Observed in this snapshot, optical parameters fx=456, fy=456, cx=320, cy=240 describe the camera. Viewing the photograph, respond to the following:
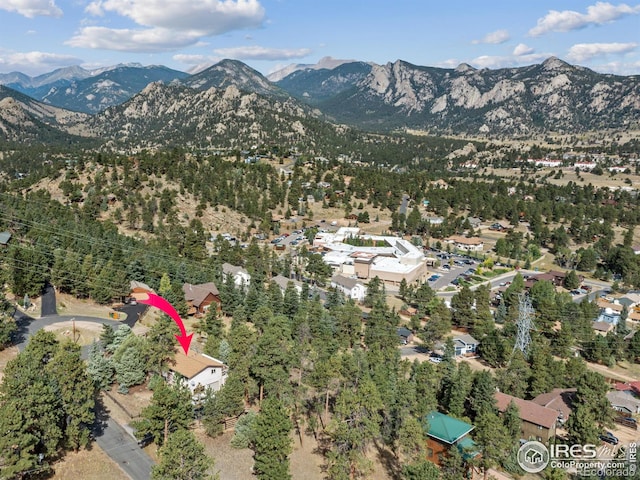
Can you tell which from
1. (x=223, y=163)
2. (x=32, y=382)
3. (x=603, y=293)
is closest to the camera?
(x=32, y=382)

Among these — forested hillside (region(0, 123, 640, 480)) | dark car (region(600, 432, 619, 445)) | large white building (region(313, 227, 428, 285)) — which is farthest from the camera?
large white building (region(313, 227, 428, 285))

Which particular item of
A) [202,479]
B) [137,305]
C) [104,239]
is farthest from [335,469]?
[104,239]

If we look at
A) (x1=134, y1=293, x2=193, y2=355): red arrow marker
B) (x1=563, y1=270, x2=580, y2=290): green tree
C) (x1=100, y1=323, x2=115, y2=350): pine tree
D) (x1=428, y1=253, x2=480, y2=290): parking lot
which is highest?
(x1=100, y1=323, x2=115, y2=350): pine tree

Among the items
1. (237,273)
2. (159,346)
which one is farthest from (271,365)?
(237,273)

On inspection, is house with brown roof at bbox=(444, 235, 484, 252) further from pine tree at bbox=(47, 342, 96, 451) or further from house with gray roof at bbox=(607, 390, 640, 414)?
pine tree at bbox=(47, 342, 96, 451)

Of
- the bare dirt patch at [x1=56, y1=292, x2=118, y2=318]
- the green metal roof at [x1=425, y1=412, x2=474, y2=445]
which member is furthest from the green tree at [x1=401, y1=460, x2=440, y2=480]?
the bare dirt patch at [x1=56, y1=292, x2=118, y2=318]

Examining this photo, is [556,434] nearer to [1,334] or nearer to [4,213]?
[1,334]
